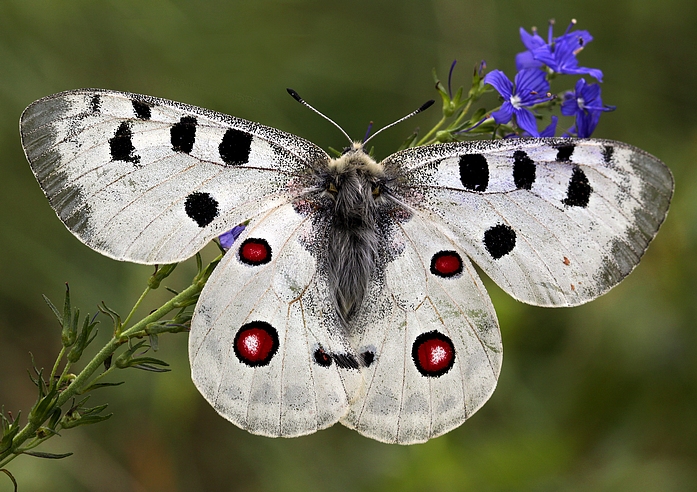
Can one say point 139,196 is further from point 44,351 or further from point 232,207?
point 44,351

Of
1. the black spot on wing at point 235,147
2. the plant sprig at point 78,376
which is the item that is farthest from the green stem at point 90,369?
the black spot on wing at point 235,147

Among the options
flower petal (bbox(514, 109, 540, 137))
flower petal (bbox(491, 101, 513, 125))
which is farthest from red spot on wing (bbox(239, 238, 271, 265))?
flower petal (bbox(514, 109, 540, 137))

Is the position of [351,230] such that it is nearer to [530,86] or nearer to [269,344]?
[269,344]

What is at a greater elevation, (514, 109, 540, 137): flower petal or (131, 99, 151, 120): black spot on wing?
(514, 109, 540, 137): flower petal

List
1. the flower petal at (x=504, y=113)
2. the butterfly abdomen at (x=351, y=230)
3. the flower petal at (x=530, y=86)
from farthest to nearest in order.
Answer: the flower petal at (x=530, y=86) < the flower petal at (x=504, y=113) < the butterfly abdomen at (x=351, y=230)

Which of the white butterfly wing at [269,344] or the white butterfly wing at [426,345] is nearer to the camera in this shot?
the white butterfly wing at [269,344]

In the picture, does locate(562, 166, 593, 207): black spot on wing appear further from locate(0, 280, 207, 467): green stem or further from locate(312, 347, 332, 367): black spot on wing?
locate(0, 280, 207, 467): green stem

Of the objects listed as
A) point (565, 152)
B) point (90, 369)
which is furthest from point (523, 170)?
point (90, 369)

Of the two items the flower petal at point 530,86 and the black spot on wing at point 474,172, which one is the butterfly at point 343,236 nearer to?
the black spot on wing at point 474,172
